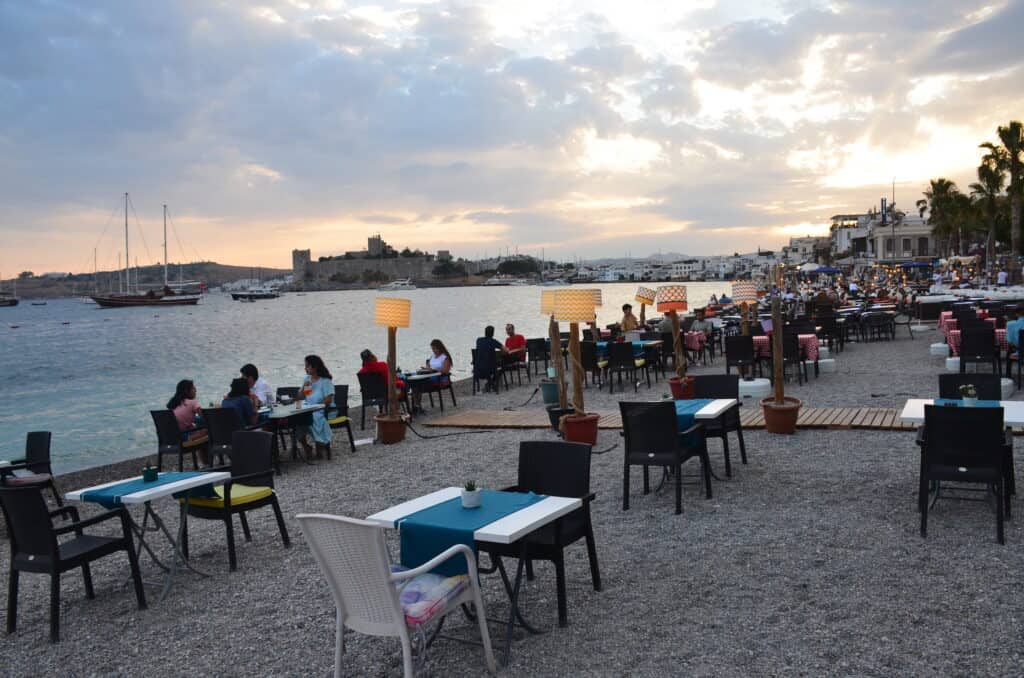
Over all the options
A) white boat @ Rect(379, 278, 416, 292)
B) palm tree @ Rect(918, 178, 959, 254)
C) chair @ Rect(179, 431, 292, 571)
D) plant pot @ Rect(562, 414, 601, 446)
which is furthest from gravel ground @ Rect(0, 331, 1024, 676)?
white boat @ Rect(379, 278, 416, 292)

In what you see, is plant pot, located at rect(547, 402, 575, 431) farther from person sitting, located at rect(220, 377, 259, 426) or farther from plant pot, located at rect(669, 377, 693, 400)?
person sitting, located at rect(220, 377, 259, 426)

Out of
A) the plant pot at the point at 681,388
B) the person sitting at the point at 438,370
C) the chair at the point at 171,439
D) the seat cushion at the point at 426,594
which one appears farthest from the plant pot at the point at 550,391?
the seat cushion at the point at 426,594

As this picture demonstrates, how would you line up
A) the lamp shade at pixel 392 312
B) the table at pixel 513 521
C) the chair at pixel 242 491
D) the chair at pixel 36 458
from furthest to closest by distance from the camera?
1. the lamp shade at pixel 392 312
2. the chair at pixel 36 458
3. the chair at pixel 242 491
4. the table at pixel 513 521

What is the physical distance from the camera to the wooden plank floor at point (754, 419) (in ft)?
25.7

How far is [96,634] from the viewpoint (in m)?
4.12

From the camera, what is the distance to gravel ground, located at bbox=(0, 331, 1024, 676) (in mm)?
3322

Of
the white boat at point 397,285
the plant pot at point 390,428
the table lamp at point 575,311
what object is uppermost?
the white boat at point 397,285

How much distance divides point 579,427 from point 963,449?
3973 millimetres

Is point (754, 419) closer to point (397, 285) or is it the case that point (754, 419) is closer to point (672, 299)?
point (672, 299)

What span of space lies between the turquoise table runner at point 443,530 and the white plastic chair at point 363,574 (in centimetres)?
19

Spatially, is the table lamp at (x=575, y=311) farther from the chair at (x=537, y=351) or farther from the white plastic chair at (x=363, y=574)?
the chair at (x=537, y=351)

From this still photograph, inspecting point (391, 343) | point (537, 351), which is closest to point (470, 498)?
point (391, 343)

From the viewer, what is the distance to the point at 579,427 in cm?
798

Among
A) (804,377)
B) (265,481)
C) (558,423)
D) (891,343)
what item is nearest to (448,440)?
(558,423)
